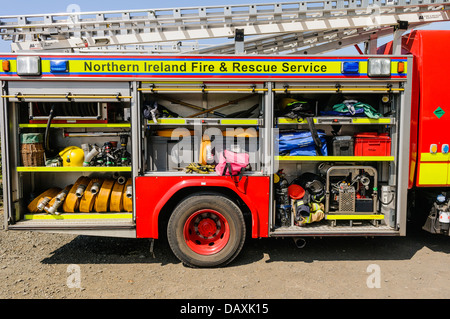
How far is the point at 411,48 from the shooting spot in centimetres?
446

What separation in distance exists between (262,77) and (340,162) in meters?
1.65

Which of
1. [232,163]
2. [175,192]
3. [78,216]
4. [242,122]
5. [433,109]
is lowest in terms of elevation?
[78,216]

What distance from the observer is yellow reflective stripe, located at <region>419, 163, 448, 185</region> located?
424cm

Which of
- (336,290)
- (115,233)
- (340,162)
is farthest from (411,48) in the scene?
(115,233)

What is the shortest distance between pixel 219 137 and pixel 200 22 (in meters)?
1.79

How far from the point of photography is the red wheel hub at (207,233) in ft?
13.9

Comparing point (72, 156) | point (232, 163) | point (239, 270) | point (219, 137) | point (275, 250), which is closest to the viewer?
point (232, 163)

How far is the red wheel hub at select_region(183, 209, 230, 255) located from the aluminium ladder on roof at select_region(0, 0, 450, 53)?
2.68 m

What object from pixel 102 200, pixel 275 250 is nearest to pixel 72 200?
pixel 102 200

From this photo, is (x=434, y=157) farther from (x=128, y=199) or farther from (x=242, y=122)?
(x=128, y=199)

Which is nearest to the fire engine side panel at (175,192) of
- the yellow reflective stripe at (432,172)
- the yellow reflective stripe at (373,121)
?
the yellow reflective stripe at (373,121)

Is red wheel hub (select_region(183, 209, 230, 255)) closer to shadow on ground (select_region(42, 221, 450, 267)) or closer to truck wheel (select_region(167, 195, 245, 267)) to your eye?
truck wheel (select_region(167, 195, 245, 267))

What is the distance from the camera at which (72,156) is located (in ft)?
14.0
